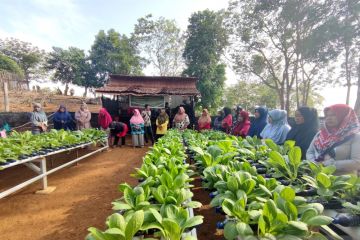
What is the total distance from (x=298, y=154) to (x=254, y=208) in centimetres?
79

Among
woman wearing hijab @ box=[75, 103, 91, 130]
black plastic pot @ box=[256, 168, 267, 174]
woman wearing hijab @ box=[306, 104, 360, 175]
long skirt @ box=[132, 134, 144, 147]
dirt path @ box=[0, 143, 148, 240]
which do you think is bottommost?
dirt path @ box=[0, 143, 148, 240]

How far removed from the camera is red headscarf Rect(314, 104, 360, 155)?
2303 millimetres

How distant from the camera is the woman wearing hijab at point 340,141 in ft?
7.05

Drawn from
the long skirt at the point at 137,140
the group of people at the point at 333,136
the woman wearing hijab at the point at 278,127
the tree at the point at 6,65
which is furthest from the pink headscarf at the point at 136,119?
the tree at the point at 6,65

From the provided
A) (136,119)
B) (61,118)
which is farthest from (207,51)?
(61,118)

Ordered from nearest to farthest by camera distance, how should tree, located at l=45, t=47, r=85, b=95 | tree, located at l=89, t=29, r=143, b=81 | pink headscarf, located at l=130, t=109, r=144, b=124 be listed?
1. pink headscarf, located at l=130, t=109, r=144, b=124
2. tree, located at l=89, t=29, r=143, b=81
3. tree, located at l=45, t=47, r=85, b=95

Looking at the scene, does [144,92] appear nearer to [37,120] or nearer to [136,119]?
[136,119]

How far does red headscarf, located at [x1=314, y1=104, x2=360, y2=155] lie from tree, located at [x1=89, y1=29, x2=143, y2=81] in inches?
804

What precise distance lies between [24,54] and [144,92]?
877 inches

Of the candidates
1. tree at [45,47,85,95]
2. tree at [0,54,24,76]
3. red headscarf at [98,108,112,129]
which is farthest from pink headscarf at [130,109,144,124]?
tree at [0,54,24,76]

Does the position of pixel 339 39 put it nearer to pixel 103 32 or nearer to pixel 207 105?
pixel 207 105

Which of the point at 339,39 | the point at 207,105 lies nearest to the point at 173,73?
the point at 207,105

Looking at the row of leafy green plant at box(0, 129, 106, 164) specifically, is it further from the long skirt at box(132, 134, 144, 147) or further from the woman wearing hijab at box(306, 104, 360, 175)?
the woman wearing hijab at box(306, 104, 360, 175)

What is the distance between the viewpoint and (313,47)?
1072 centimetres
